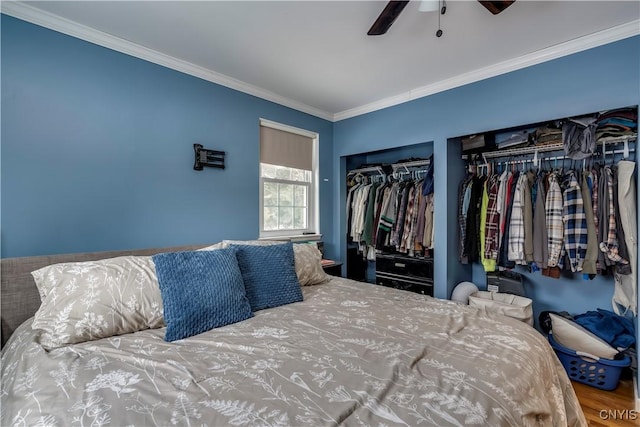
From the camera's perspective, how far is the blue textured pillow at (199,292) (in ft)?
4.43

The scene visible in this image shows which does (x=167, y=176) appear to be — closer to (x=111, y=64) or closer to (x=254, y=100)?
(x=111, y=64)

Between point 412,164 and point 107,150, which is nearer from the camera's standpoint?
point 107,150

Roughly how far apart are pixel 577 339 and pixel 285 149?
2995 mm

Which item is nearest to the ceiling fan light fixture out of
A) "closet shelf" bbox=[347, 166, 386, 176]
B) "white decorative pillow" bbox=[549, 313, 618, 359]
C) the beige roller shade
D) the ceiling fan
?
the ceiling fan

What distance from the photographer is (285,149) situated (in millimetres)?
3207

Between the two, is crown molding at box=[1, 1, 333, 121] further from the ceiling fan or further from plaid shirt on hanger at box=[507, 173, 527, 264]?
plaid shirt on hanger at box=[507, 173, 527, 264]

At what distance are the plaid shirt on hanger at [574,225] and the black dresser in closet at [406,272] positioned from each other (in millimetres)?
1109

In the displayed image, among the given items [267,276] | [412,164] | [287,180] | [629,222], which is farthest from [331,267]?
[629,222]

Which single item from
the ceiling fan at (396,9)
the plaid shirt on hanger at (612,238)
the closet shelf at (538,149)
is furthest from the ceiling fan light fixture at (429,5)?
the plaid shirt on hanger at (612,238)

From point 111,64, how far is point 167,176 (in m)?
0.84

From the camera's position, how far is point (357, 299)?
184 cm

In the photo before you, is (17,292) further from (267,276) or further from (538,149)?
(538,149)

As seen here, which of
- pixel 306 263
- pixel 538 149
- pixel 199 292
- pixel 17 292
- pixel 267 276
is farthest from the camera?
pixel 538 149

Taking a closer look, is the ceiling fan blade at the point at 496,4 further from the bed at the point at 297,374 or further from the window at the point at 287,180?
the window at the point at 287,180
